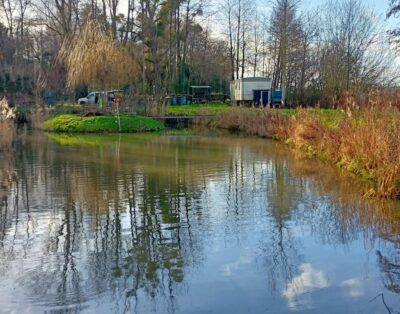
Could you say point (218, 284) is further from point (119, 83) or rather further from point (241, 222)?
point (119, 83)

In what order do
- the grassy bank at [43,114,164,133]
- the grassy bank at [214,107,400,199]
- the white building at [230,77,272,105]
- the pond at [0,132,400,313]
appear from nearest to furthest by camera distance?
the pond at [0,132,400,313], the grassy bank at [214,107,400,199], the grassy bank at [43,114,164,133], the white building at [230,77,272,105]

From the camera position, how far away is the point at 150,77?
41.2 metres

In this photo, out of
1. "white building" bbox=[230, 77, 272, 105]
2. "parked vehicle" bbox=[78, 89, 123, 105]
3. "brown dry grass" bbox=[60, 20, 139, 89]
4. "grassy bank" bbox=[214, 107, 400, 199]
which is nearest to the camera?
"grassy bank" bbox=[214, 107, 400, 199]

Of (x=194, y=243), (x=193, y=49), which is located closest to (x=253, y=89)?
(x=193, y=49)

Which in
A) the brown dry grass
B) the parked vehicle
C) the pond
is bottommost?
the pond

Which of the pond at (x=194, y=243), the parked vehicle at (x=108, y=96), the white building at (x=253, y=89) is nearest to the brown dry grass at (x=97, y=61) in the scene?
the parked vehicle at (x=108, y=96)

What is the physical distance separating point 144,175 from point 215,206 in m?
3.54

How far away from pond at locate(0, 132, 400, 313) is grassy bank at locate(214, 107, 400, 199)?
0.46 metres

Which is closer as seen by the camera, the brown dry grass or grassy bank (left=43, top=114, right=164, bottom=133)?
grassy bank (left=43, top=114, right=164, bottom=133)

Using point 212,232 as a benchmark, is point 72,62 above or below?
above

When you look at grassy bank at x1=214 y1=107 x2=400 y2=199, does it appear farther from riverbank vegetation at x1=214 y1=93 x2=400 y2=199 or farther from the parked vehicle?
the parked vehicle

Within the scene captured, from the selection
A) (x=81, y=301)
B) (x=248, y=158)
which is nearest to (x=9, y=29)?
(x=248, y=158)

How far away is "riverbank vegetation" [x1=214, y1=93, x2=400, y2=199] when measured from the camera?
951 centimetres

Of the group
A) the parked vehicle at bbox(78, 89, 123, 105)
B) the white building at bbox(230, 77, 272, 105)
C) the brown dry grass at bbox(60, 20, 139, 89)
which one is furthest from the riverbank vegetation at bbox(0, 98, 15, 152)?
the white building at bbox(230, 77, 272, 105)
